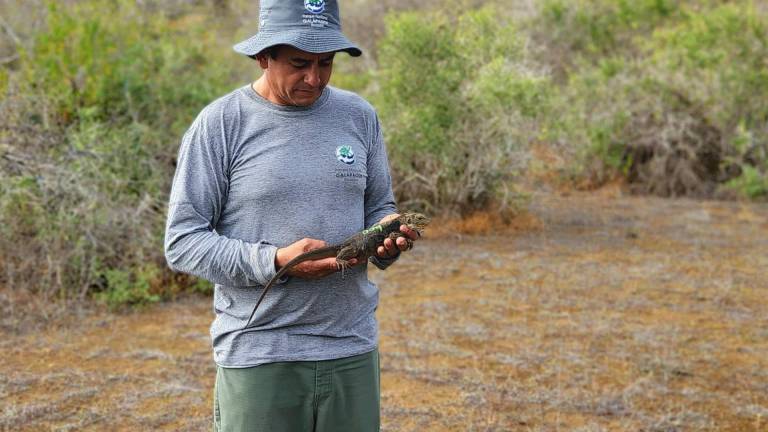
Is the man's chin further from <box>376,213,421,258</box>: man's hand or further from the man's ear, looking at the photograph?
<box>376,213,421,258</box>: man's hand

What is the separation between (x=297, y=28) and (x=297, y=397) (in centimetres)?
93

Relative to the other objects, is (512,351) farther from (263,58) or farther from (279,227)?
(263,58)

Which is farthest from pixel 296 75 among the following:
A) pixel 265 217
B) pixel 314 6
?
pixel 265 217

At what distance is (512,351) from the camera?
5.89 metres

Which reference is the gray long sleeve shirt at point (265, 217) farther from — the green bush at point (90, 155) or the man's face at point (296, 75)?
the green bush at point (90, 155)

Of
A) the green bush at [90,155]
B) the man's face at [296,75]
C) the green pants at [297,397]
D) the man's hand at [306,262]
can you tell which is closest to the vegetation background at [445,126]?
the green bush at [90,155]

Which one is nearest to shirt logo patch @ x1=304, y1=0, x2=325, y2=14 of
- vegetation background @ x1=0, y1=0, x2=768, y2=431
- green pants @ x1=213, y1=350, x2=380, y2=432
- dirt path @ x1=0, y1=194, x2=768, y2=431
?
green pants @ x1=213, y1=350, x2=380, y2=432

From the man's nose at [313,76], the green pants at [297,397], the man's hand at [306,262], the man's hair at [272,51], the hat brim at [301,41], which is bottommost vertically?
the green pants at [297,397]

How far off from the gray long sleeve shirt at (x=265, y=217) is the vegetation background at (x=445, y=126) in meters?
2.67

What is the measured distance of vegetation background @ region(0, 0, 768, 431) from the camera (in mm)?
6676

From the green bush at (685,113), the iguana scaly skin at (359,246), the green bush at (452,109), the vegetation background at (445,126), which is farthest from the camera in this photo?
the green bush at (685,113)

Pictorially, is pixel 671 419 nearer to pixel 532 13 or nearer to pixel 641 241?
pixel 641 241

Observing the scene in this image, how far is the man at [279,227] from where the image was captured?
2.19 m

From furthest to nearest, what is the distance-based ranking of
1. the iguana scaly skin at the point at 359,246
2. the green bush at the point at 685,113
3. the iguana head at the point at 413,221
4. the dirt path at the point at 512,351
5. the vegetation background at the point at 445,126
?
the green bush at the point at 685,113 < the vegetation background at the point at 445,126 < the dirt path at the point at 512,351 < the iguana head at the point at 413,221 < the iguana scaly skin at the point at 359,246
